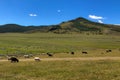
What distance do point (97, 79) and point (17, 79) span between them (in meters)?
8.46

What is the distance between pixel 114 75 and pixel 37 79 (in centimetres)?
887

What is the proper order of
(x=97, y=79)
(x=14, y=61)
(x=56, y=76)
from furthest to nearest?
(x=14, y=61) → (x=56, y=76) → (x=97, y=79)

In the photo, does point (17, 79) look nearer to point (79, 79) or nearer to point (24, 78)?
point (24, 78)

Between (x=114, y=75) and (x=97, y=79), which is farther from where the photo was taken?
(x=114, y=75)

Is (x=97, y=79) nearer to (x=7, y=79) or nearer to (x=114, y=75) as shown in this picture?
(x=114, y=75)

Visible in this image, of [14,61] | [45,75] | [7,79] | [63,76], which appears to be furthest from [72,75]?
[14,61]

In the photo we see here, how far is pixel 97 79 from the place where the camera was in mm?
26141

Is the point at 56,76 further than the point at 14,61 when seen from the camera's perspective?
No

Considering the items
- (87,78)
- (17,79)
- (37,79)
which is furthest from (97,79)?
(17,79)

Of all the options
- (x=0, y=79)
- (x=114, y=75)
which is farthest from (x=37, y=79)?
(x=114, y=75)

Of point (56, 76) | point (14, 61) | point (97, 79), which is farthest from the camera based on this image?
point (14, 61)

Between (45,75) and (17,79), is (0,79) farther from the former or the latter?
(45,75)

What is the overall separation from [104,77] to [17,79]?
30.8ft

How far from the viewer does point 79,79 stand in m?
26.3
